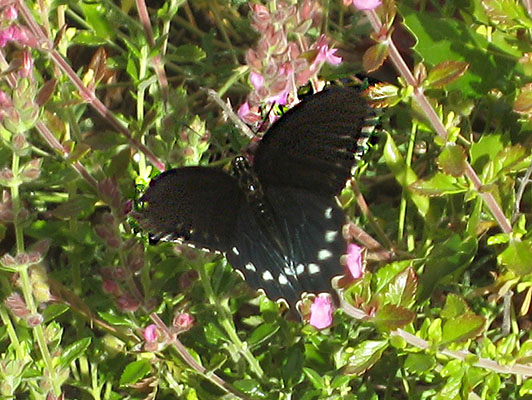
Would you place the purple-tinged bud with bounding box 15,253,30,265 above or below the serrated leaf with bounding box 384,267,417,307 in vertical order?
above

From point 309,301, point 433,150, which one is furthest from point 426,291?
point 433,150

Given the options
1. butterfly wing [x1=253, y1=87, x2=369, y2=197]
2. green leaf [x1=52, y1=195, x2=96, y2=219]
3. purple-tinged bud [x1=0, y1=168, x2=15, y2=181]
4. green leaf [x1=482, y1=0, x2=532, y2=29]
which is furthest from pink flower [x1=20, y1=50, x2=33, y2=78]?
green leaf [x1=482, y1=0, x2=532, y2=29]

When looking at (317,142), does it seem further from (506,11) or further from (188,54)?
(188,54)

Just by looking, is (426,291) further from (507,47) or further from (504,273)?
(507,47)

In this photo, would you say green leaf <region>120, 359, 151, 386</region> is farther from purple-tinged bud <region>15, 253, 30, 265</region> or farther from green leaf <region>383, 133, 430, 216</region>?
green leaf <region>383, 133, 430, 216</region>

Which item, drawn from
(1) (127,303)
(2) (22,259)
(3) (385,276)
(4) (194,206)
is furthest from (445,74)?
(2) (22,259)

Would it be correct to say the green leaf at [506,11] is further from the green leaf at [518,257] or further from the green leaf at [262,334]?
the green leaf at [262,334]
